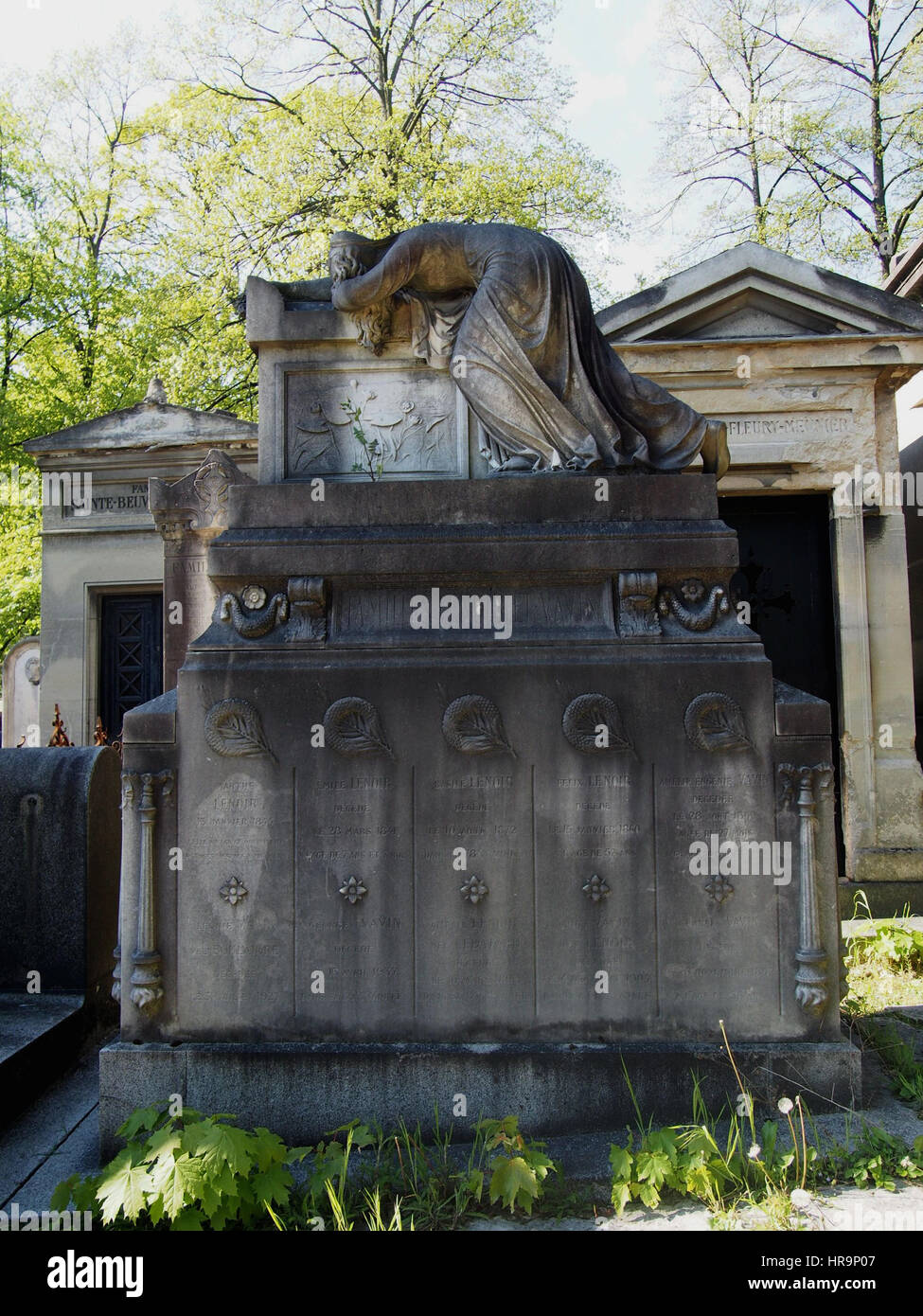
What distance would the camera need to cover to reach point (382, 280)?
5.00 meters

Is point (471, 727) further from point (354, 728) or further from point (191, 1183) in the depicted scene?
point (191, 1183)

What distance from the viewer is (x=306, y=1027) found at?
4293 millimetres

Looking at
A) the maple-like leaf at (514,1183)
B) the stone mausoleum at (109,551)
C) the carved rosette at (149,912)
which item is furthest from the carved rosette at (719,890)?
the stone mausoleum at (109,551)

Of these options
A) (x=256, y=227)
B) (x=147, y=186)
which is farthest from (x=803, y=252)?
(x=147, y=186)

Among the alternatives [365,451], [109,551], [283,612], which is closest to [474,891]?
[283,612]

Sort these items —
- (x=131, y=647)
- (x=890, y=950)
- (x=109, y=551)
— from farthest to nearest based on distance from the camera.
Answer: (x=131, y=647)
(x=109, y=551)
(x=890, y=950)

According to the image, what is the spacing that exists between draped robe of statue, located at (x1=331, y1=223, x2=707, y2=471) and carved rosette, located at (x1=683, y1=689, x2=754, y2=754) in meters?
1.32

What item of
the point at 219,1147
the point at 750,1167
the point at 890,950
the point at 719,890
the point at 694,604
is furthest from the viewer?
the point at 890,950

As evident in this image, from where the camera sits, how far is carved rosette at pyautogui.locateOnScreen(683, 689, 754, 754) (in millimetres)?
4348

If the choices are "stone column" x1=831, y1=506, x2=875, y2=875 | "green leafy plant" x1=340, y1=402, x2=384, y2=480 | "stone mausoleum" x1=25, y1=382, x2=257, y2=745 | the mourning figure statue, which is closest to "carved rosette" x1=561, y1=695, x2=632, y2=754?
the mourning figure statue

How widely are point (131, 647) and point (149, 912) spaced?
852 cm
